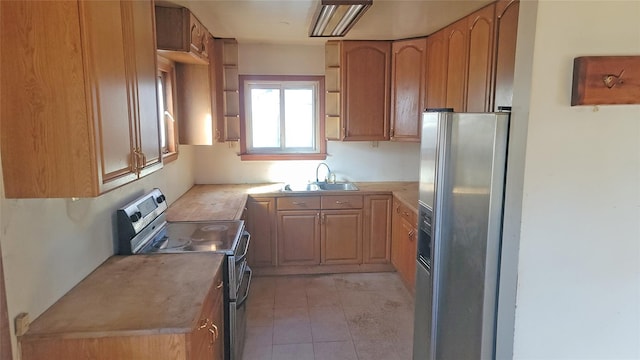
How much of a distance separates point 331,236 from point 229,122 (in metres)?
1.50

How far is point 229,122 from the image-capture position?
407 cm

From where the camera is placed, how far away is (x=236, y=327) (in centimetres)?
249

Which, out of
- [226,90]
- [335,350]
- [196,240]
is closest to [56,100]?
[196,240]

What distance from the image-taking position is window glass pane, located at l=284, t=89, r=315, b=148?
4492mm

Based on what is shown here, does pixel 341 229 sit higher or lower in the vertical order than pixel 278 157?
lower

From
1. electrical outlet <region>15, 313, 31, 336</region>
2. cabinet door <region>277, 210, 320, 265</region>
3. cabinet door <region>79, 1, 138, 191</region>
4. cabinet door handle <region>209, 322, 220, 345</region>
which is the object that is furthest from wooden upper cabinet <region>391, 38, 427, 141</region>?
electrical outlet <region>15, 313, 31, 336</region>

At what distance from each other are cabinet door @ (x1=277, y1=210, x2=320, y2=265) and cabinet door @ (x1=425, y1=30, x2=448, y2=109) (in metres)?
1.53

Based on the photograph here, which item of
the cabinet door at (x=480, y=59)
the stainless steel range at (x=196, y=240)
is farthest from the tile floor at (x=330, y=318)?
the cabinet door at (x=480, y=59)

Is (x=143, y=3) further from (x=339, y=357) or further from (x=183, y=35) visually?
(x=339, y=357)

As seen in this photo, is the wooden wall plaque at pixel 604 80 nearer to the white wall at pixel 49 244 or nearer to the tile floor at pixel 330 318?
the white wall at pixel 49 244

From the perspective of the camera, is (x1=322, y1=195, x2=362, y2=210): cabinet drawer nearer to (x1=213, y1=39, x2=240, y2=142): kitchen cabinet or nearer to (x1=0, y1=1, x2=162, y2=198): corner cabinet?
(x1=213, y1=39, x2=240, y2=142): kitchen cabinet

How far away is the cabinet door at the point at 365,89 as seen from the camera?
13.3ft

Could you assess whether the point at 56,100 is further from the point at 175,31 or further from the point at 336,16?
the point at 336,16

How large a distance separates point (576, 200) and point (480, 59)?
1.72 metres
